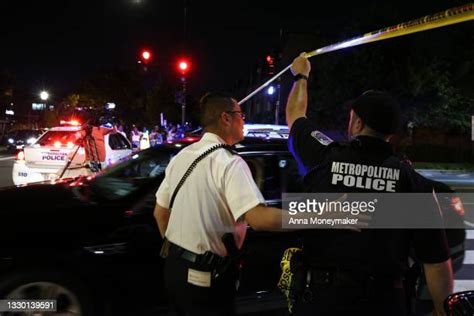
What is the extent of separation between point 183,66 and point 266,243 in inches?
532

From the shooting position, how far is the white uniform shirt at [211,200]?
7.09ft

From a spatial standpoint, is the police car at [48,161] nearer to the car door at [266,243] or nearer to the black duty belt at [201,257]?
the car door at [266,243]

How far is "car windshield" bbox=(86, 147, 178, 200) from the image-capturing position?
3994mm

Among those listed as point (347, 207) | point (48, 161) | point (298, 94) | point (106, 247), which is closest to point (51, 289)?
point (106, 247)

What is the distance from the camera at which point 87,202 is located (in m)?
3.83

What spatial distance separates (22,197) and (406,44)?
865 inches

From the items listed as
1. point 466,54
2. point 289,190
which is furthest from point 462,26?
point 289,190

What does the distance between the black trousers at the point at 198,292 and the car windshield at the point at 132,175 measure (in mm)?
1663

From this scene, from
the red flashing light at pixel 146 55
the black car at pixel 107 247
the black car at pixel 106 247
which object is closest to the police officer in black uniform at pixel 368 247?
the black car at pixel 106 247

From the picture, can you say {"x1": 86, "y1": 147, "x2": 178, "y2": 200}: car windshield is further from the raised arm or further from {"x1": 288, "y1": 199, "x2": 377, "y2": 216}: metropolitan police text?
{"x1": 288, "y1": 199, "x2": 377, "y2": 216}: metropolitan police text

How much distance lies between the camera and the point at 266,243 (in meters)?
3.90

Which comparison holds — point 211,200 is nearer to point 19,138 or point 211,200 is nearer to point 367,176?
point 367,176

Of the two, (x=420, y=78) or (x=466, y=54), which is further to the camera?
(x=466, y=54)

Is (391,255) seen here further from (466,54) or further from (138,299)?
(466,54)
